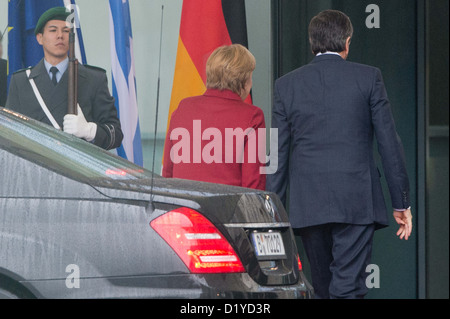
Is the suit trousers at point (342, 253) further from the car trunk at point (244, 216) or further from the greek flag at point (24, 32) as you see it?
the greek flag at point (24, 32)

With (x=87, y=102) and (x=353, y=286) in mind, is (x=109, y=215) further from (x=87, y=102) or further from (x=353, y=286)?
(x=87, y=102)

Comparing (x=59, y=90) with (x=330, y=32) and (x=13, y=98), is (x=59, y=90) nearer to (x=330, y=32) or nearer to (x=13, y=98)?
(x=13, y=98)

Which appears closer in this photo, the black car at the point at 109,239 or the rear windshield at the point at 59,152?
the black car at the point at 109,239

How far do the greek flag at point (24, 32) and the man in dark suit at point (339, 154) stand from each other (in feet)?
6.79

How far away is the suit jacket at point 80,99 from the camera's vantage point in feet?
20.0

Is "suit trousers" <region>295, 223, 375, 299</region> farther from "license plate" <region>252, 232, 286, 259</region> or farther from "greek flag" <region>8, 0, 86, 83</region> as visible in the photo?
"greek flag" <region>8, 0, 86, 83</region>

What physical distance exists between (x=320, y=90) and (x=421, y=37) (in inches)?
83.3

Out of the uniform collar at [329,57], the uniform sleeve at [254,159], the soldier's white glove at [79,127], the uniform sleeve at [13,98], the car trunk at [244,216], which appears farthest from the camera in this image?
the uniform sleeve at [13,98]

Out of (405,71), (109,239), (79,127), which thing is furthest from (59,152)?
(405,71)

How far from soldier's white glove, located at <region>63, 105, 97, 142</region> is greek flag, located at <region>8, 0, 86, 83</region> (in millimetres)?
430

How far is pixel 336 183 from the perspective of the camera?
15.2 feet

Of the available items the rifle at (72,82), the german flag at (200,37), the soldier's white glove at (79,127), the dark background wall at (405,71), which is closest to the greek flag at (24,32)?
the rifle at (72,82)

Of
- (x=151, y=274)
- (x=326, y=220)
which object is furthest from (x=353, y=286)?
(x=151, y=274)

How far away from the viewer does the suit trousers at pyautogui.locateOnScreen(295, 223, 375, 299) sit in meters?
4.64
